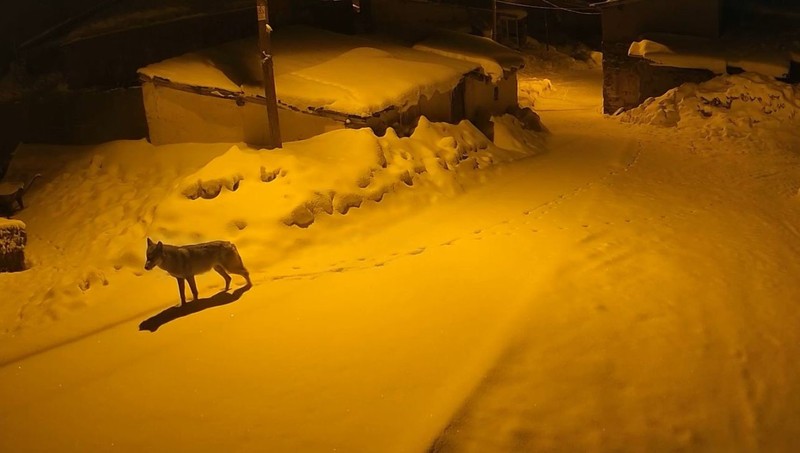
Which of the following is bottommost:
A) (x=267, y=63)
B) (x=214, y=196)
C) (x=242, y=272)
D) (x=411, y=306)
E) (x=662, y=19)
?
(x=411, y=306)

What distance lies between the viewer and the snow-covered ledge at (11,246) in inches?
429

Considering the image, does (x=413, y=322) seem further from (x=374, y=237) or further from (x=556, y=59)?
(x=556, y=59)

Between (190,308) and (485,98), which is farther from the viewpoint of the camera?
(485,98)

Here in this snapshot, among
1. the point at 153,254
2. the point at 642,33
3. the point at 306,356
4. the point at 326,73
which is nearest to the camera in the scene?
the point at 306,356

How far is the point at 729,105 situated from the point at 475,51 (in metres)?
6.21

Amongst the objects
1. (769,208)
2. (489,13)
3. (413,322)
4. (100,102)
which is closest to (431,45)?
(100,102)

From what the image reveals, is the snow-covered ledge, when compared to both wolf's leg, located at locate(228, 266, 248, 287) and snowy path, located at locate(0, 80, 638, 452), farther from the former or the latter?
wolf's leg, located at locate(228, 266, 248, 287)

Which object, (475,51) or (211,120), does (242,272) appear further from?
(475,51)

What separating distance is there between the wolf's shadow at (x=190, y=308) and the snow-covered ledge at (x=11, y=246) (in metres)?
4.21

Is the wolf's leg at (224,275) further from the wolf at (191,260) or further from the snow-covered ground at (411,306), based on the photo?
the snow-covered ground at (411,306)

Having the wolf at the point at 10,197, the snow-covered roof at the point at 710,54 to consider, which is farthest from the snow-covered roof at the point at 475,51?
the wolf at the point at 10,197

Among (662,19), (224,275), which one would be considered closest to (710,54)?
(662,19)

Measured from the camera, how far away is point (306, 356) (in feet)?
23.1

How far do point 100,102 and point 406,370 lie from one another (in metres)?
11.5
